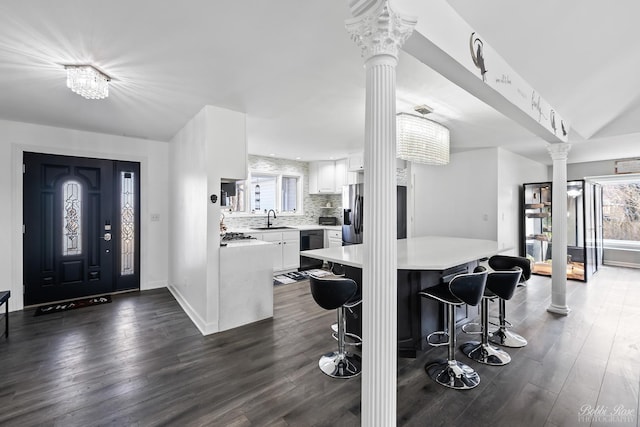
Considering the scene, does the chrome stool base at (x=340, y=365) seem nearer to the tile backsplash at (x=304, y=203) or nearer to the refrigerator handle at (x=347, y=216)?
the refrigerator handle at (x=347, y=216)

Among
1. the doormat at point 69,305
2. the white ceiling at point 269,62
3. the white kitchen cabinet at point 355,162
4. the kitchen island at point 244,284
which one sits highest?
the white ceiling at point 269,62

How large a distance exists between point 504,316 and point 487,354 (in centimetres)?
64

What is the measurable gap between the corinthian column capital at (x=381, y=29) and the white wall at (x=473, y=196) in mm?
4435

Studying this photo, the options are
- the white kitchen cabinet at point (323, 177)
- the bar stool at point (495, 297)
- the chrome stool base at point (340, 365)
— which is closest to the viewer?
the chrome stool base at point (340, 365)

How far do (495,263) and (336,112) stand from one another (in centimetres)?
256

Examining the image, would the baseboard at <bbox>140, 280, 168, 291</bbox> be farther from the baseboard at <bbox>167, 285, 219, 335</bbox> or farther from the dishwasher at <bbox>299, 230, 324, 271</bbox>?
the dishwasher at <bbox>299, 230, 324, 271</bbox>

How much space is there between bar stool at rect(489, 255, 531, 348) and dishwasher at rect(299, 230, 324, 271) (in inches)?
139

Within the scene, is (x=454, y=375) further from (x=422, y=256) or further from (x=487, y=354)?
(x=422, y=256)

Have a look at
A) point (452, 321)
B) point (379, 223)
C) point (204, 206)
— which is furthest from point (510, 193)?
point (204, 206)

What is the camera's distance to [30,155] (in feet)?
12.3

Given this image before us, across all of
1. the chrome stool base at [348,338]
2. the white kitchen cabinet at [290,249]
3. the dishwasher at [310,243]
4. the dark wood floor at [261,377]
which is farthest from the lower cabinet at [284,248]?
the chrome stool base at [348,338]

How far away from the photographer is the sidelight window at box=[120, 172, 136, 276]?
4406mm

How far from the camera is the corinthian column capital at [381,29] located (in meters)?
1.26

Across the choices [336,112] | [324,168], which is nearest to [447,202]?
[324,168]
